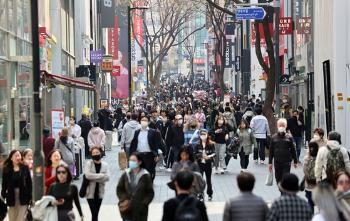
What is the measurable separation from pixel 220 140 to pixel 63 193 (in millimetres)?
12160

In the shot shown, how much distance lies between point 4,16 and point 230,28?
4668cm

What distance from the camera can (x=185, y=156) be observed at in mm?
13758

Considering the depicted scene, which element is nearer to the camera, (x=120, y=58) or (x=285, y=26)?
(x=285, y=26)

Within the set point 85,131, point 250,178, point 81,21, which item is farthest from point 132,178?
point 81,21

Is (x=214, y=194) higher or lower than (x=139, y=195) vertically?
lower

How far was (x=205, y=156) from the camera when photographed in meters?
17.8

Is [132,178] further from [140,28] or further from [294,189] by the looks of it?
[140,28]

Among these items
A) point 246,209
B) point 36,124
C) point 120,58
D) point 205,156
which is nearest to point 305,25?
point 205,156

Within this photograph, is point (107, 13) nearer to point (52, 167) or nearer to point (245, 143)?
point (245, 143)

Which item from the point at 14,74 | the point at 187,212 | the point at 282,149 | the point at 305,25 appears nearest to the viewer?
the point at 187,212

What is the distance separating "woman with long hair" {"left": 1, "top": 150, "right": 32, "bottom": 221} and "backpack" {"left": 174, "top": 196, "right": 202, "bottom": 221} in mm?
5018

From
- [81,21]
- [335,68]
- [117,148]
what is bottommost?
[117,148]

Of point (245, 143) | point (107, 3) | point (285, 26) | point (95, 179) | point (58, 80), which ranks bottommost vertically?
point (245, 143)

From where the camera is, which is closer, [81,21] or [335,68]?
[335,68]
